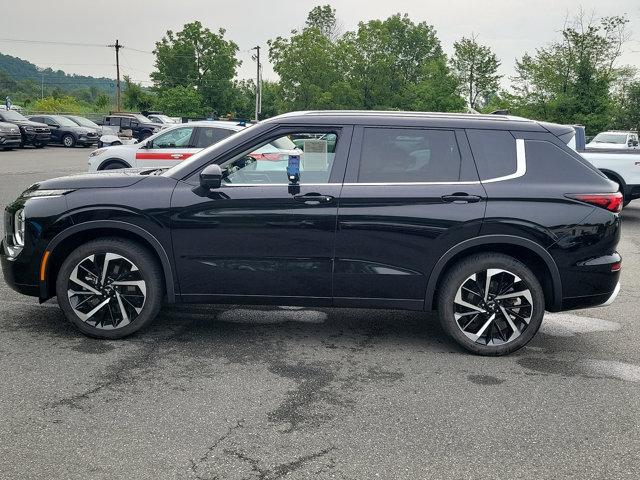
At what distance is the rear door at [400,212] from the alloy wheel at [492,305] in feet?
1.04

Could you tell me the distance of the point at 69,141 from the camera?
1442 inches

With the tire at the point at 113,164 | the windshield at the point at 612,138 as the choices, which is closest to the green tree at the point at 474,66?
the windshield at the point at 612,138

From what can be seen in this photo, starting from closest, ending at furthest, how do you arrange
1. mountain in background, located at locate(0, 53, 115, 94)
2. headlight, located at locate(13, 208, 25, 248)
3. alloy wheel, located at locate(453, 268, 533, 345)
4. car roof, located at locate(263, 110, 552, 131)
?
alloy wheel, located at locate(453, 268, 533, 345), car roof, located at locate(263, 110, 552, 131), headlight, located at locate(13, 208, 25, 248), mountain in background, located at locate(0, 53, 115, 94)

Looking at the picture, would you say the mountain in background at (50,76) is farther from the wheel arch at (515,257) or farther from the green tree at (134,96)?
the wheel arch at (515,257)

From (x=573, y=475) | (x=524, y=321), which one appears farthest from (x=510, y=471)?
(x=524, y=321)

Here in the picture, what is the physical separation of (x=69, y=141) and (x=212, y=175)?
1355 inches

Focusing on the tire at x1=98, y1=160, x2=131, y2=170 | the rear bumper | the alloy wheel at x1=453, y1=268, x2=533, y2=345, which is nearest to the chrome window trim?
the alloy wheel at x1=453, y1=268, x2=533, y2=345

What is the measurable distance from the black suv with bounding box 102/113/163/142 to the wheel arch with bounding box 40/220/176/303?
3350cm

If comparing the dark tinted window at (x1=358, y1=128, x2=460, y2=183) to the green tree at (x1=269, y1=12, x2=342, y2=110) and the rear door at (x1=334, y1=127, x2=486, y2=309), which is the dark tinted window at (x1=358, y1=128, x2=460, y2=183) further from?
the green tree at (x1=269, y1=12, x2=342, y2=110)

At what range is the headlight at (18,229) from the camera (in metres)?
5.29

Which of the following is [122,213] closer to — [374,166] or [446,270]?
[374,166]

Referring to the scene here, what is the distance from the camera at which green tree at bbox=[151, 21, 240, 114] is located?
3526 inches

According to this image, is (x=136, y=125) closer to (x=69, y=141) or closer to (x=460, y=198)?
(x=69, y=141)

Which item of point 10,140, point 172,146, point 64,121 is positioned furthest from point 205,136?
point 64,121
